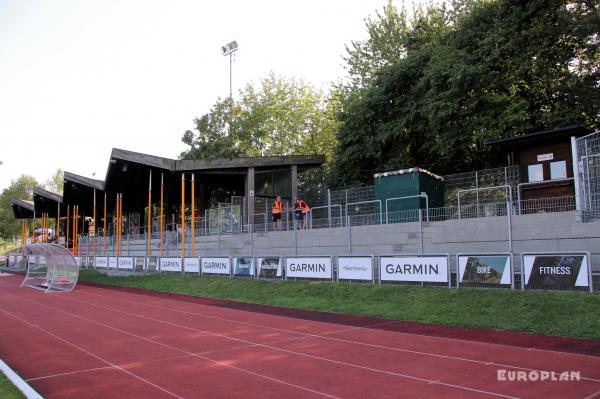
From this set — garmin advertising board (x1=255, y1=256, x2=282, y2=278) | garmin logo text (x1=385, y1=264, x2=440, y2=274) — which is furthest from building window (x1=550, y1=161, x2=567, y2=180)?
garmin advertising board (x1=255, y1=256, x2=282, y2=278)

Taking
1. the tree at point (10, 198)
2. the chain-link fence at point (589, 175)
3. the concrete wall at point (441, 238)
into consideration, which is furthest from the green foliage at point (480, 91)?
the tree at point (10, 198)

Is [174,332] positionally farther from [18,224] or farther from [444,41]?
[18,224]

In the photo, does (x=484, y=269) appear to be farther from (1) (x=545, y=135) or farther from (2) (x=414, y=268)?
(1) (x=545, y=135)

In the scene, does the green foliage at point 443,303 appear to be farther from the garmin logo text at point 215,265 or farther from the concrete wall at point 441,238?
the garmin logo text at point 215,265

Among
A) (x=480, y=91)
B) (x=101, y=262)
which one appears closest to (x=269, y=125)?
(x=101, y=262)

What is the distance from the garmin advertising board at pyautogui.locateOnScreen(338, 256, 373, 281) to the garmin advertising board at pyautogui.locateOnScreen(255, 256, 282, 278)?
329 cm

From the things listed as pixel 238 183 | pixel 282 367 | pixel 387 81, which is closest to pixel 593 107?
pixel 387 81

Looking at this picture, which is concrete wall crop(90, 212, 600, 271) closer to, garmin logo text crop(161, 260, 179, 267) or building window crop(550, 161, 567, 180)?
garmin logo text crop(161, 260, 179, 267)

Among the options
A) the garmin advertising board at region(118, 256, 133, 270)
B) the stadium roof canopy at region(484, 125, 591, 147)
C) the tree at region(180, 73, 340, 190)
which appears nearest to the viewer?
the stadium roof canopy at region(484, 125, 591, 147)

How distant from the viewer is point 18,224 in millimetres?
101688

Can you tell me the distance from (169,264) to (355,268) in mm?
13904

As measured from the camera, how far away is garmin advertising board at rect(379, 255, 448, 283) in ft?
49.4

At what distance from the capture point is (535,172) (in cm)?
1742

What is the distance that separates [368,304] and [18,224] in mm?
105665
